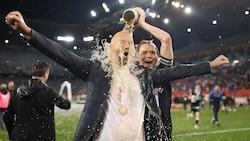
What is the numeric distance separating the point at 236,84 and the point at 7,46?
27.1 metres

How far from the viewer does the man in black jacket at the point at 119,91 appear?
8.86ft

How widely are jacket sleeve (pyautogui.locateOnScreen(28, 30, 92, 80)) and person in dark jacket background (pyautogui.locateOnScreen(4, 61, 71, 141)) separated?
4.95 ft

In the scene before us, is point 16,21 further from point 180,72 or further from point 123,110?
point 180,72

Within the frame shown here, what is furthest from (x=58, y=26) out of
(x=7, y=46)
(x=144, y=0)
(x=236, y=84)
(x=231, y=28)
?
(x=231, y=28)

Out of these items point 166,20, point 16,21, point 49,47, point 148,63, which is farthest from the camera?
point 166,20

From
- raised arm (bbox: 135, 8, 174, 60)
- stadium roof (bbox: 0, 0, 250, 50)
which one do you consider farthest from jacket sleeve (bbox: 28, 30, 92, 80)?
stadium roof (bbox: 0, 0, 250, 50)

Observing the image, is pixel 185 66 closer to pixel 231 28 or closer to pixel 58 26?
pixel 58 26

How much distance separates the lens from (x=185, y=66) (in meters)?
2.90

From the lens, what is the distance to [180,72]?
2.88m

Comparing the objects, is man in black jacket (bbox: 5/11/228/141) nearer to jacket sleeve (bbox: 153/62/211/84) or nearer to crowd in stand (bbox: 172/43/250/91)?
jacket sleeve (bbox: 153/62/211/84)

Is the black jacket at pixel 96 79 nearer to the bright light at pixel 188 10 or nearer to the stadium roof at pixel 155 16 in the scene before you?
the stadium roof at pixel 155 16

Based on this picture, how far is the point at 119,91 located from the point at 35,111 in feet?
5.49

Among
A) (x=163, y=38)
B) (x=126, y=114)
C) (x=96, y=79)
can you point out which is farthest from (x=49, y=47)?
(x=163, y=38)

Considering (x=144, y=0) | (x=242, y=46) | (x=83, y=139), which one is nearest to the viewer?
(x=83, y=139)
